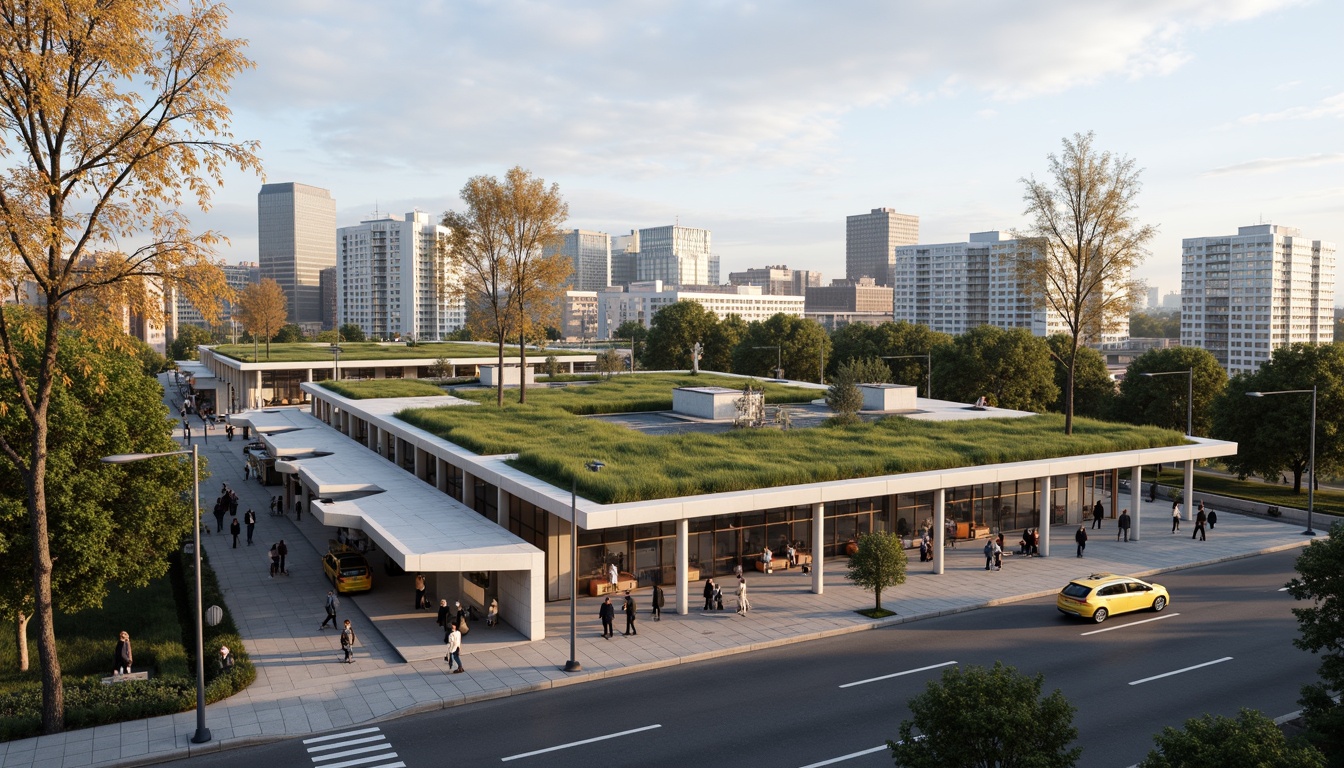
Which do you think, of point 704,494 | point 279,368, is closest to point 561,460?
point 704,494

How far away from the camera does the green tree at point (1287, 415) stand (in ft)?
163

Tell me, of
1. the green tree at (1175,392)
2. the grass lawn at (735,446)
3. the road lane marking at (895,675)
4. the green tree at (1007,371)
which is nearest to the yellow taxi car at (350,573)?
the grass lawn at (735,446)

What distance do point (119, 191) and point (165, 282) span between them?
2092 millimetres

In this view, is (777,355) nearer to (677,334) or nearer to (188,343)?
(677,334)

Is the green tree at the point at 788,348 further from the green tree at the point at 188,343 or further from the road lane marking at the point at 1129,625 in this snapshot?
the green tree at the point at 188,343

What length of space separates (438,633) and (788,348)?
67893 millimetres

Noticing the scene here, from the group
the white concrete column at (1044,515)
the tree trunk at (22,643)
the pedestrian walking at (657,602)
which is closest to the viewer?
the tree trunk at (22,643)

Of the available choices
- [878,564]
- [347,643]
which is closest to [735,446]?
[878,564]

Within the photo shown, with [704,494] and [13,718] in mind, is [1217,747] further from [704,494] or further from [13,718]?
[13,718]

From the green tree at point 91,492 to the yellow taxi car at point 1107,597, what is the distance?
2816 centimetres

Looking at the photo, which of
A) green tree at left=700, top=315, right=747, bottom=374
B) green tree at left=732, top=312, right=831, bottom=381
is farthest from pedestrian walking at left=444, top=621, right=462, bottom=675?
green tree at left=700, top=315, right=747, bottom=374

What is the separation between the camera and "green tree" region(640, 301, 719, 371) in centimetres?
10419

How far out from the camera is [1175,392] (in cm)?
6488

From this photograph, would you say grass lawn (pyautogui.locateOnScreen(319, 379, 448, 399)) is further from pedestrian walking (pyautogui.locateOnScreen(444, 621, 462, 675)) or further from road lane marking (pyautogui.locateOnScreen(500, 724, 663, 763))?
road lane marking (pyautogui.locateOnScreen(500, 724, 663, 763))
